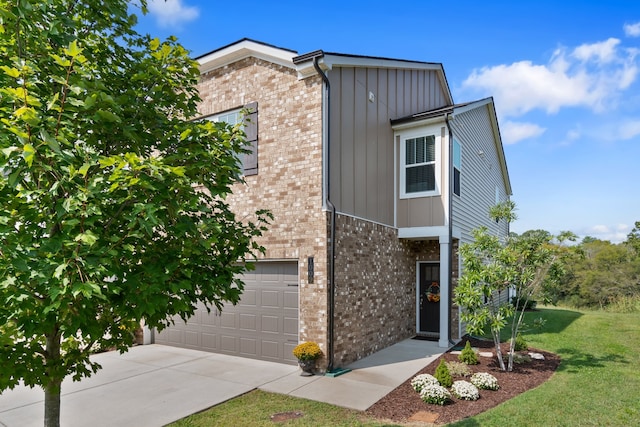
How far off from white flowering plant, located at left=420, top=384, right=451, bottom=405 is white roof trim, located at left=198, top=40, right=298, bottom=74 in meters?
7.22

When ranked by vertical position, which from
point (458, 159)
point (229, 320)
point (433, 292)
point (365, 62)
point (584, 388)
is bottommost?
point (584, 388)

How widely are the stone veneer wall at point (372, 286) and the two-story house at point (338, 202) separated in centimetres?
5

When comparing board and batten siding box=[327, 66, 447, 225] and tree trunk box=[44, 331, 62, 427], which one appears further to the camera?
board and batten siding box=[327, 66, 447, 225]

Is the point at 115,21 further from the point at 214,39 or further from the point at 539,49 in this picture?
the point at 539,49

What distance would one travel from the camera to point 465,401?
646 centimetres

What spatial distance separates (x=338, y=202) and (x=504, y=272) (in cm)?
383

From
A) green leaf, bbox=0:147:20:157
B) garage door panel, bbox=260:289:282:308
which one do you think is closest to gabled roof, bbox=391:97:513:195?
garage door panel, bbox=260:289:282:308

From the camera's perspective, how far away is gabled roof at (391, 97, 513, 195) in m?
10.6

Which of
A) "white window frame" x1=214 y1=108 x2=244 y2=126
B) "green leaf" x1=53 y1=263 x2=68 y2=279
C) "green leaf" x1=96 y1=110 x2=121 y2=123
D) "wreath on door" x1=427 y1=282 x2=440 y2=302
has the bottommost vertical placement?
"wreath on door" x1=427 y1=282 x2=440 y2=302

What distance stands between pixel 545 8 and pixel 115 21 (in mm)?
10458

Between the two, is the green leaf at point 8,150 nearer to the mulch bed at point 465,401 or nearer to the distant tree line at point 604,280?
the mulch bed at point 465,401

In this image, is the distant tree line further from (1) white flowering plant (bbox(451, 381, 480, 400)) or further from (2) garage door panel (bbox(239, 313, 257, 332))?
(2) garage door panel (bbox(239, 313, 257, 332))

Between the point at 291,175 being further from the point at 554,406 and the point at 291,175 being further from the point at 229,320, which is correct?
the point at 554,406

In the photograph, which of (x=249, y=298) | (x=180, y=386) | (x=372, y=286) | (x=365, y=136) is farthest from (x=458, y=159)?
(x=180, y=386)
